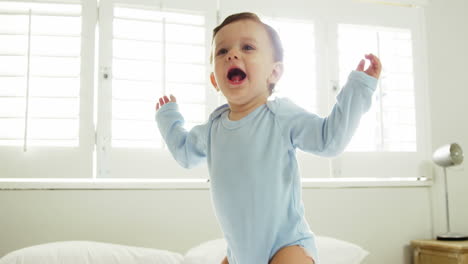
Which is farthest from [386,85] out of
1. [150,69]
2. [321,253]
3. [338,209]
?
[150,69]

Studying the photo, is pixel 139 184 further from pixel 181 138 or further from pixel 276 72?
pixel 276 72

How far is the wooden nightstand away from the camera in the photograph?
2080mm

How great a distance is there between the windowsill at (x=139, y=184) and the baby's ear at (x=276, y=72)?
1324 millimetres

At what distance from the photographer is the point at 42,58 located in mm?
2025

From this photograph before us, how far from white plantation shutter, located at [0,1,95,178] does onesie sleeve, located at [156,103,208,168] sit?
1130mm

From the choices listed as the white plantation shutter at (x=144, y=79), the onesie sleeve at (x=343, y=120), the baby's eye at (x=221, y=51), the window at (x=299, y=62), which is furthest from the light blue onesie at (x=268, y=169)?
the window at (x=299, y=62)

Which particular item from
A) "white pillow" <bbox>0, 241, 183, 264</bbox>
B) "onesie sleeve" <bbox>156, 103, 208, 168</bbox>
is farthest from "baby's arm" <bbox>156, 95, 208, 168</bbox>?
"white pillow" <bbox>0, 241, 183, 264</bbox>

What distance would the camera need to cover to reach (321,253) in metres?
1.83

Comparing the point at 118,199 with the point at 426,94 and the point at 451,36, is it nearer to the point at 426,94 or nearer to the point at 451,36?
the point at 426,94

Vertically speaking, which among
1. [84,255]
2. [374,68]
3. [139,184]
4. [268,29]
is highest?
[268,29]

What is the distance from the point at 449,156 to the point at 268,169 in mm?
1804

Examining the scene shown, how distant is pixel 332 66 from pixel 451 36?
33.2 inches

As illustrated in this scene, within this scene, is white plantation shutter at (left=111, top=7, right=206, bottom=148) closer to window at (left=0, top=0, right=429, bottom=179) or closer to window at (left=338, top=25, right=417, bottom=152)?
window at (left=0, top=0, right=429, bottom=179)

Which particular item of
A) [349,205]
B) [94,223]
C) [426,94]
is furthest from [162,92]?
[426,94]
